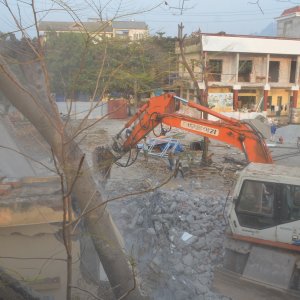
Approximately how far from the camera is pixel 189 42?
100 feet

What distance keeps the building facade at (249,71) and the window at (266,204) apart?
22047 mm

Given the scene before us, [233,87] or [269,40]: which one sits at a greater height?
[269,40]

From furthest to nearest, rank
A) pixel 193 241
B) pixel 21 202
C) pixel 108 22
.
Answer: pixel 193 241
pixel 21 202
pixel 108 22

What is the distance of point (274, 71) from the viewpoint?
33.0m

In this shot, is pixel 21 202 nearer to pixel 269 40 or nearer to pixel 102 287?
pixel 102 287

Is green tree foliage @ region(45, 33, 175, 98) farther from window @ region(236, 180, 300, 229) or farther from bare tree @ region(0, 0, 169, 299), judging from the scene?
window @ region(236, 180, 300, 229)

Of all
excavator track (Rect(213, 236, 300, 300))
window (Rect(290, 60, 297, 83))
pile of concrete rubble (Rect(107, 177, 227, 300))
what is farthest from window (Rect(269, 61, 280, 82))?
excavator track (Rect(213, 236, 300, 300))

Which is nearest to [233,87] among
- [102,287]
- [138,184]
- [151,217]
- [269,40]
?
[269,40]

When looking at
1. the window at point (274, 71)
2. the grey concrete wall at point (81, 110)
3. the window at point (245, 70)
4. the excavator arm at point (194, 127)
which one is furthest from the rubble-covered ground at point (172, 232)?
the window at point (274, 71)

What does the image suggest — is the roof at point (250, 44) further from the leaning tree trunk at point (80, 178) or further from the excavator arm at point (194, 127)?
the leaning tree trunk at point (80, 178)

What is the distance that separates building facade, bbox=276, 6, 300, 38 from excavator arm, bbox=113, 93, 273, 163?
111 feet

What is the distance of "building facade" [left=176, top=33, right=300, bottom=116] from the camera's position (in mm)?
29188

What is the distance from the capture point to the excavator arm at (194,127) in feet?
27.1

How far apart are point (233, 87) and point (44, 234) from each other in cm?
2773
